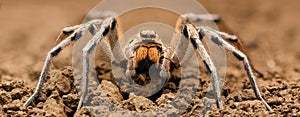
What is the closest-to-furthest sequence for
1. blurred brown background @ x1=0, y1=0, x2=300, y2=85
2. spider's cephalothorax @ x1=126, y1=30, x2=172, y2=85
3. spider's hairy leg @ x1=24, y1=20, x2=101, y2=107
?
spider's hairy leg @ x1=24, y1=20, x2=101, y2=107
spider's cephalothorax @ x1=126, y1=30, x2=172, y2=85
blurred brown background @ x1=0, y1=0, x2=300, y2=85

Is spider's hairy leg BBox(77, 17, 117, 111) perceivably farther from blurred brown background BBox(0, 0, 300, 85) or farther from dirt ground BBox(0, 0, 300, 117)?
blurred brown background BBox(0, 0, 300, 85)

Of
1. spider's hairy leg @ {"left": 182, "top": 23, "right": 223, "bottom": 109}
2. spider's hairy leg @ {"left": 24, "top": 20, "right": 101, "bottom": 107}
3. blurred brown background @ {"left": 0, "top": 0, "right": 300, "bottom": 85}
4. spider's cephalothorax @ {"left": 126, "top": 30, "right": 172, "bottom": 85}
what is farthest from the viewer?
blurred brown background @ {"left": 0, "top": 0, "right": 300, "bottom": 85}

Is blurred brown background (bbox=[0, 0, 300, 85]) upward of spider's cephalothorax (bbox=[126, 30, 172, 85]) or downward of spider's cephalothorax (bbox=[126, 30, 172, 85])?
upward

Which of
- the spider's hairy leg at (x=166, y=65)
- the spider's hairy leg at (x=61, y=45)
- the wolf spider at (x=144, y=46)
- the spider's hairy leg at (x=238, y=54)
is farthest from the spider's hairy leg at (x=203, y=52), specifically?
the spider's hairy leg at (x=61, y=45)

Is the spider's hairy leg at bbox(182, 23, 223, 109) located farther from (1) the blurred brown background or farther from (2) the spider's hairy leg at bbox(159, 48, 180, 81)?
(1) the blurred brown background

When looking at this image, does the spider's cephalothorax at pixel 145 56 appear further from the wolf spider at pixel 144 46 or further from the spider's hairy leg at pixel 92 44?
the spider's hairy leg at pixel 92 44

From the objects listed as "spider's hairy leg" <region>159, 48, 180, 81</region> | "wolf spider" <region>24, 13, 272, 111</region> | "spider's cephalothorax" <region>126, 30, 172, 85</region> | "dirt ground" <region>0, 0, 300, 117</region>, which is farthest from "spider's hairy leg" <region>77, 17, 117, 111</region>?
"spider's hairy leg" <region>159, 48, 180, 81</region>

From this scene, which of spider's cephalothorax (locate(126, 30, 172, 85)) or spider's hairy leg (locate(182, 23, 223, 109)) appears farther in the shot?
spider's cephalothorax (locate(126, 30, 172, 85))

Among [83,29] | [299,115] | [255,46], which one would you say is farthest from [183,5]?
[299,115]
